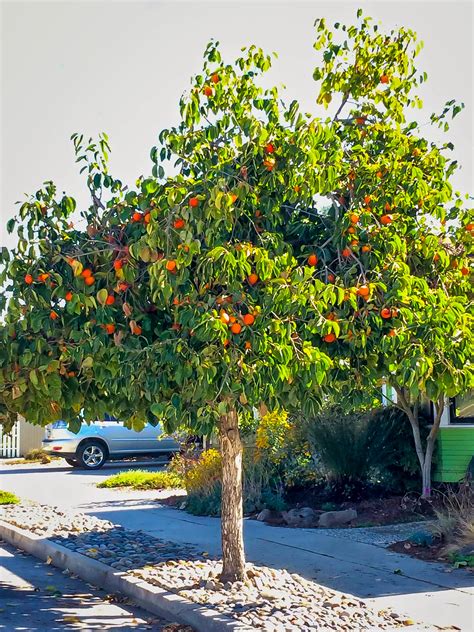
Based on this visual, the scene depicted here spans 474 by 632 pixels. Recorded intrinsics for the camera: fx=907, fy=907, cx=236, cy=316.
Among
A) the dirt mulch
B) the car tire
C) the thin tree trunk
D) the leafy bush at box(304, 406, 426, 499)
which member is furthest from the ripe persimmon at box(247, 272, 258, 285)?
the car tire

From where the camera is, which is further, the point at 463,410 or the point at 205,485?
the point at 463,410

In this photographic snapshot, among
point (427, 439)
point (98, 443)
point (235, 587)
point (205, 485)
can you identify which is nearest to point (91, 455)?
point (98, 443)

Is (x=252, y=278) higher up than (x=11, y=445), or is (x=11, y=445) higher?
(x=11, y=445)

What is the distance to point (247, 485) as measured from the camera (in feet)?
42.9

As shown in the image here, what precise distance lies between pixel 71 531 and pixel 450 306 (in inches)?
260

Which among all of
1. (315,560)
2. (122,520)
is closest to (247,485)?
(122,520)

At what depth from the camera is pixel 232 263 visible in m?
6.10

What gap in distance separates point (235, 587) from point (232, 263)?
9.90 ft

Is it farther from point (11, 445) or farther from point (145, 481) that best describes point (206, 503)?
point (11, 445)

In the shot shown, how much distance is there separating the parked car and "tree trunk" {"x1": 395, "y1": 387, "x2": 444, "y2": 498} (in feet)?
33.3

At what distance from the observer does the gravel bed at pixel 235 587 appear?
6680 millimetres

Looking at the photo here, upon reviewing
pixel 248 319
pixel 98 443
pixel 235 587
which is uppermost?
pixel 98 443

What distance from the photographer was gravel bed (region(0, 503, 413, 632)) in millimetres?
6680

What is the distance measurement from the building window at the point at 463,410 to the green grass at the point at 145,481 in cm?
544
